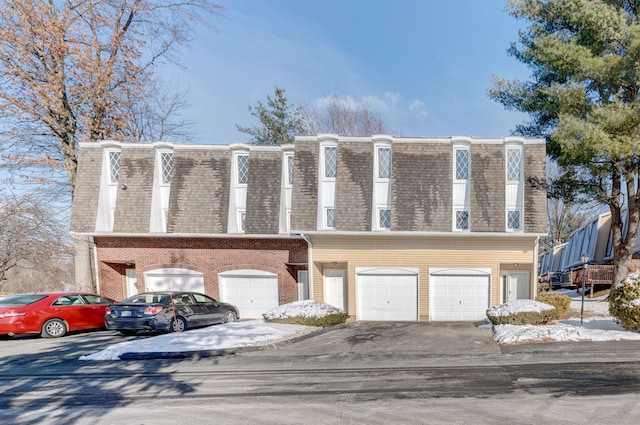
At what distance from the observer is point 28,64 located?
15.9m

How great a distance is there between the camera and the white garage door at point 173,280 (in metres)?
15.0

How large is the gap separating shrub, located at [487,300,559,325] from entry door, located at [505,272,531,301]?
12.2 ft

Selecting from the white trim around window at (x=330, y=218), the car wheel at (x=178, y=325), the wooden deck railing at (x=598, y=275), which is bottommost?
the car wheel at (x=178, y=325)

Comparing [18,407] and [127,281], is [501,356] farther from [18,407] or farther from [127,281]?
[127,281]

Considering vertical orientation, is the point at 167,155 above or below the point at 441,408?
above

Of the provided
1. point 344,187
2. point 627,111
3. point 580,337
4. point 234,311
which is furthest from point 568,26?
point 234,311

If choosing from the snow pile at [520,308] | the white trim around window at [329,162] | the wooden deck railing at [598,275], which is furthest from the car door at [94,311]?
the wooden deck railing at [598,275]

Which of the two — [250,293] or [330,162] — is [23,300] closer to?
[250,293]

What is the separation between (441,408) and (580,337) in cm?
577

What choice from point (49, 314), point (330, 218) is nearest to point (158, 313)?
point (49, 314)

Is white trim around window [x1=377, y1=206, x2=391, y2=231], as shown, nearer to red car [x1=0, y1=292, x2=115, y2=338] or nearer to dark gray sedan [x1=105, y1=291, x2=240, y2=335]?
dark gray sedan [x1=105, y1=291, x2=240, y2=335]

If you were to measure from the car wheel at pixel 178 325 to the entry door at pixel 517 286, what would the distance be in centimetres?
1277

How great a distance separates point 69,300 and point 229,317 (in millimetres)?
5225

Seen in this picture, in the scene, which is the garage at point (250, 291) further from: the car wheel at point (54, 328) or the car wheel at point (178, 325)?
the car wheel at point (54, 328)
